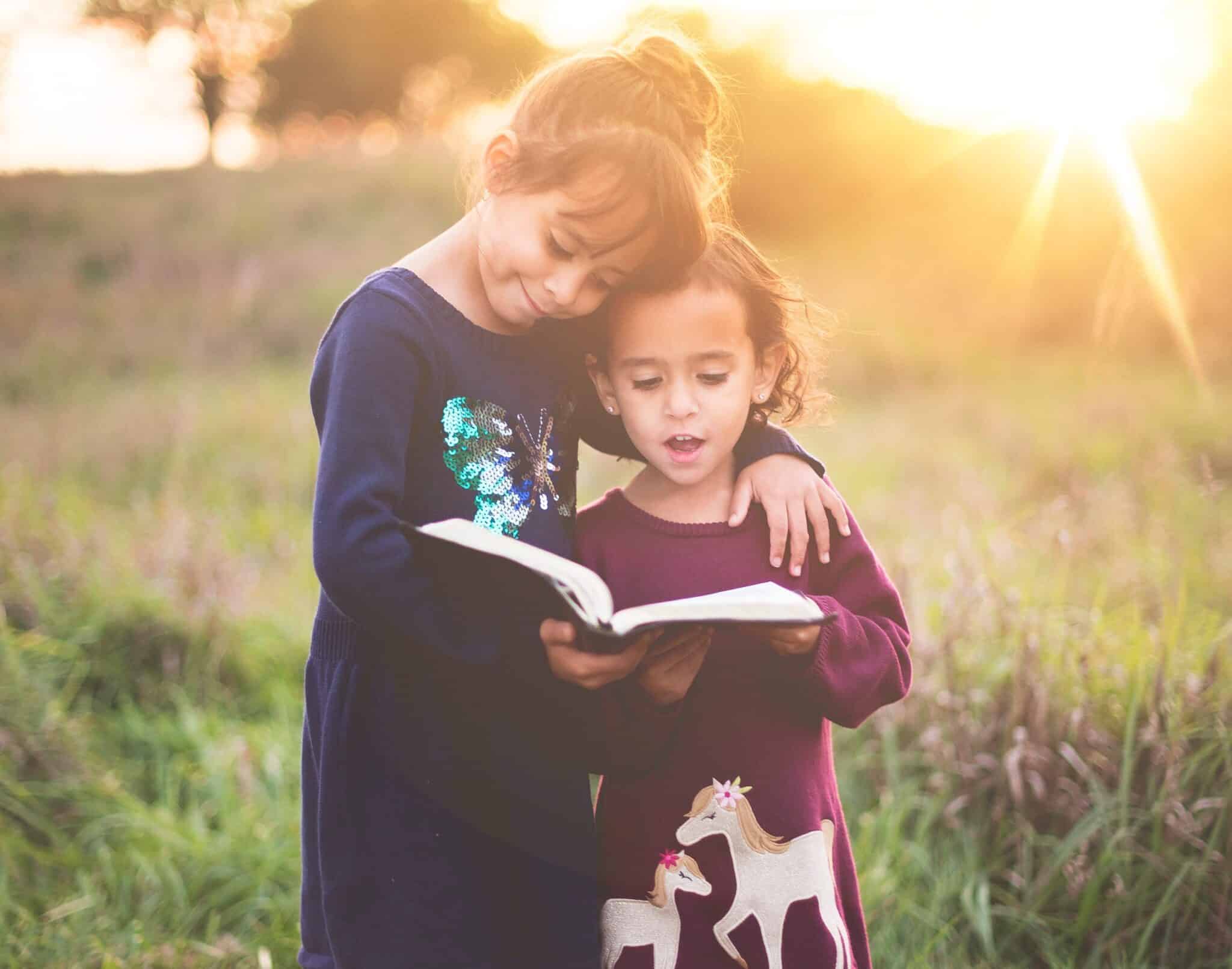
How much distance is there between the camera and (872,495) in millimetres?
5852

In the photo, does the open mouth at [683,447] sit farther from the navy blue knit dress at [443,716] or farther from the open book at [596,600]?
the open book at [596,600]

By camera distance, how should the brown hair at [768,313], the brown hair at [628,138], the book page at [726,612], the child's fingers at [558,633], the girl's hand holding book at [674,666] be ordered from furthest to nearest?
the brown hair at [768,313], the brown hair at [628,138], the girl's hand holding book at [674,666], the child's fingers at [558,633], the book page at [726,612]

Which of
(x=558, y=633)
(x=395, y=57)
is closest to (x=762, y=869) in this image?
(x=558, y=633)

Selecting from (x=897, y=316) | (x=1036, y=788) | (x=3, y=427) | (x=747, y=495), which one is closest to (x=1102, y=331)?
(x=1036, y=788)

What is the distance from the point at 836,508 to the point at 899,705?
1.63 m

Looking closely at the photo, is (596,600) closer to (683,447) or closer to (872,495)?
(683,447)

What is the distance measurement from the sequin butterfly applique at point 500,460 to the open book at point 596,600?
0.27 m

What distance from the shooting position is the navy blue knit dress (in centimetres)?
152

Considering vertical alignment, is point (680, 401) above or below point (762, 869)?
above

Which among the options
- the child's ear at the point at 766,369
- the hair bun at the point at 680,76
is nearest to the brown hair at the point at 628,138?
the hair bun at the point at 680,76

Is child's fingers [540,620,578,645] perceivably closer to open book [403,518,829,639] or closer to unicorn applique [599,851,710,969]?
open book [403,518,829,639]

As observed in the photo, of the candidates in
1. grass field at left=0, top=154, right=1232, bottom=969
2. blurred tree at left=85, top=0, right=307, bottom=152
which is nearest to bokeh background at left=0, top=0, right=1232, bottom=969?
grass field at left=0, top=154, right=1232, bottom=969

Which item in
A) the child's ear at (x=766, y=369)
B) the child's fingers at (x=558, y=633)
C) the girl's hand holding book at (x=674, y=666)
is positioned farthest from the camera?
the child's ear at (x=766, y=369)

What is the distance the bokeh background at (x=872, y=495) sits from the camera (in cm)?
259
